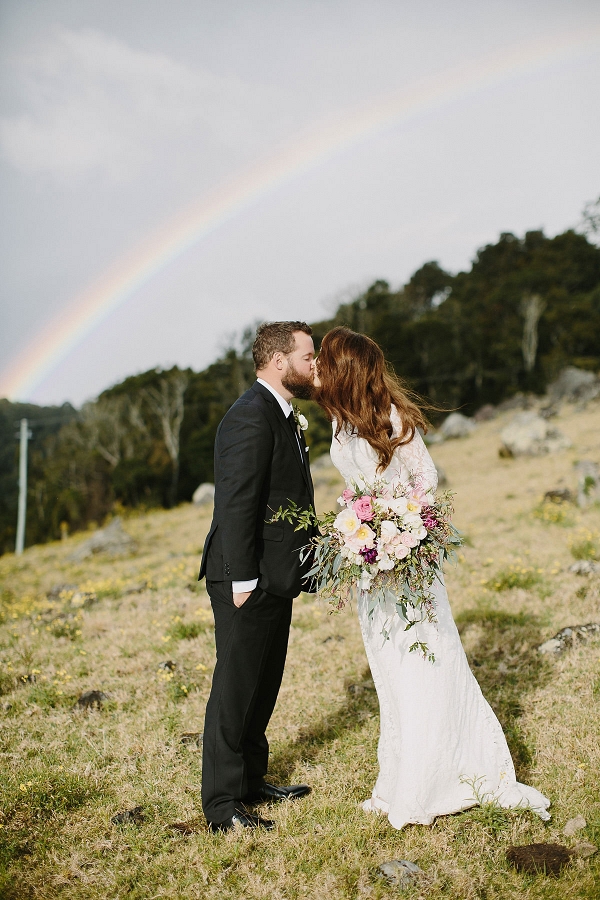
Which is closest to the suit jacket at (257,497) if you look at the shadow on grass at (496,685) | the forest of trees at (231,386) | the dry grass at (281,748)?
the dry grass at (281,748)

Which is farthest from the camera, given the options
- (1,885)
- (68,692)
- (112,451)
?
(112,451)

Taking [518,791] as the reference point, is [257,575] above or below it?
above

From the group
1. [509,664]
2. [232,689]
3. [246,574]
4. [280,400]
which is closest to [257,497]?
[246,574]

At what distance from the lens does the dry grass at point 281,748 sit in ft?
11.4

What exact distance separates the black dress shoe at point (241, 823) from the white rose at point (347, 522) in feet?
6.05

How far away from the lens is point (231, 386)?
46.3 metres

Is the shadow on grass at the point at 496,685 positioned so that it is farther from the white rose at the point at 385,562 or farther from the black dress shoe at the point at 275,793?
the white rose at the point at 385,562

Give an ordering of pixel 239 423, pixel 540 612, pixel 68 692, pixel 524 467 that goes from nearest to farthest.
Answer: pixel 239 423 → pixel 68 692 → pixel 540 612 → pixel 524 467

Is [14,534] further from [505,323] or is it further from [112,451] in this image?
[505,323]

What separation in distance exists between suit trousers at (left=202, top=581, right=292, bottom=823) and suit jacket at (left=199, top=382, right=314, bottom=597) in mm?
143

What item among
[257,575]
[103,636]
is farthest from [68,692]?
[257,575]

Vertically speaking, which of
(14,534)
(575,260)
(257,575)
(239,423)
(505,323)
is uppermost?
(575,260)

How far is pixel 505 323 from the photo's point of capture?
4734 cm

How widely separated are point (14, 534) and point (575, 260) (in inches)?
1777
